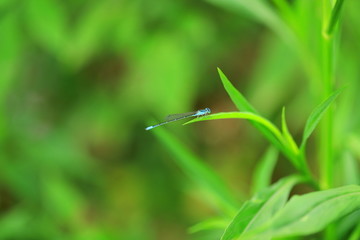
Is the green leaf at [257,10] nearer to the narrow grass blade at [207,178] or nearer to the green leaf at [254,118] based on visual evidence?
the narrow grass blade at [207,178]

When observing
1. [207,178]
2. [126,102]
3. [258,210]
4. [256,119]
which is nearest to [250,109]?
[256,119]

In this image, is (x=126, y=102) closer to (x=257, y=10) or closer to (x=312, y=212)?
(x=257, y=10)

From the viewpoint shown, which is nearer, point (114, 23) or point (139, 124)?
point (114, 23)

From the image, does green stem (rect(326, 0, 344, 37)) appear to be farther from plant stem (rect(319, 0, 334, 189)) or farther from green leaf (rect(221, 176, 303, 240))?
green leaf (rect(221, 176, 303, 240))

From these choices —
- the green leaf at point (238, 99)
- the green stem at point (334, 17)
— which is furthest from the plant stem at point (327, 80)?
the green leaf at point (238, 99)

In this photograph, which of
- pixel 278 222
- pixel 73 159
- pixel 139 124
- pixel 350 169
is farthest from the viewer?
pixel 139 124

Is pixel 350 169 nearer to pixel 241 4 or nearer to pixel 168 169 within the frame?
pixel 241 4

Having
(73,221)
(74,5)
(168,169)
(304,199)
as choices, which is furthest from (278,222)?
(168,169)
